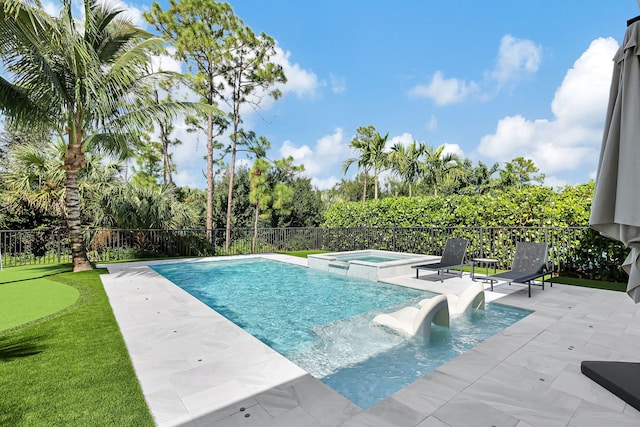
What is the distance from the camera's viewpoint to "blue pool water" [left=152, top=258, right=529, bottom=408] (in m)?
3.25

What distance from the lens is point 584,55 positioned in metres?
11.3

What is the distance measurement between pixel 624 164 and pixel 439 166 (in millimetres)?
18081

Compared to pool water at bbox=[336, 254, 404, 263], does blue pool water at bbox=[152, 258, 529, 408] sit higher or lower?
lower

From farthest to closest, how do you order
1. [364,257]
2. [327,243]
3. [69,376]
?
[327,243], [364,257], [69,376]

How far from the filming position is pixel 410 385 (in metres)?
2.63

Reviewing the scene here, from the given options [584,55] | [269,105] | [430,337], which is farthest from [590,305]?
[269,105]

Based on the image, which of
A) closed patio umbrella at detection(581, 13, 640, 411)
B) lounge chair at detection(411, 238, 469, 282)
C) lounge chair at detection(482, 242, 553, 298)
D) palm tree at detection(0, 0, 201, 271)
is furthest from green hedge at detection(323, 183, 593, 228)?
palm tree at detection(0, 0, 201, 271)

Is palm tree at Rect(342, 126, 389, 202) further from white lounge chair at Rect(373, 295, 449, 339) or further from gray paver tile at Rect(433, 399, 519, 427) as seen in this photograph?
gray paver tile at Rect(433, 399, 519, 427)

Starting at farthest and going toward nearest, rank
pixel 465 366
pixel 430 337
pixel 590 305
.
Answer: pixel 590 305, pixel 430 337, pixel 465 366

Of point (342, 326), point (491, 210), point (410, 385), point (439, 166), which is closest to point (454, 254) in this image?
point (491, 210)

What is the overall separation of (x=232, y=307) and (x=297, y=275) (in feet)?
10.9

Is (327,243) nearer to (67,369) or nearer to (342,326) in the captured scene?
(342,326)

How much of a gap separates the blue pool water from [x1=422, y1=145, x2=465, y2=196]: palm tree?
42.6 feet

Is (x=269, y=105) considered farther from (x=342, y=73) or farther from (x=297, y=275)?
(x=297, y=275)
